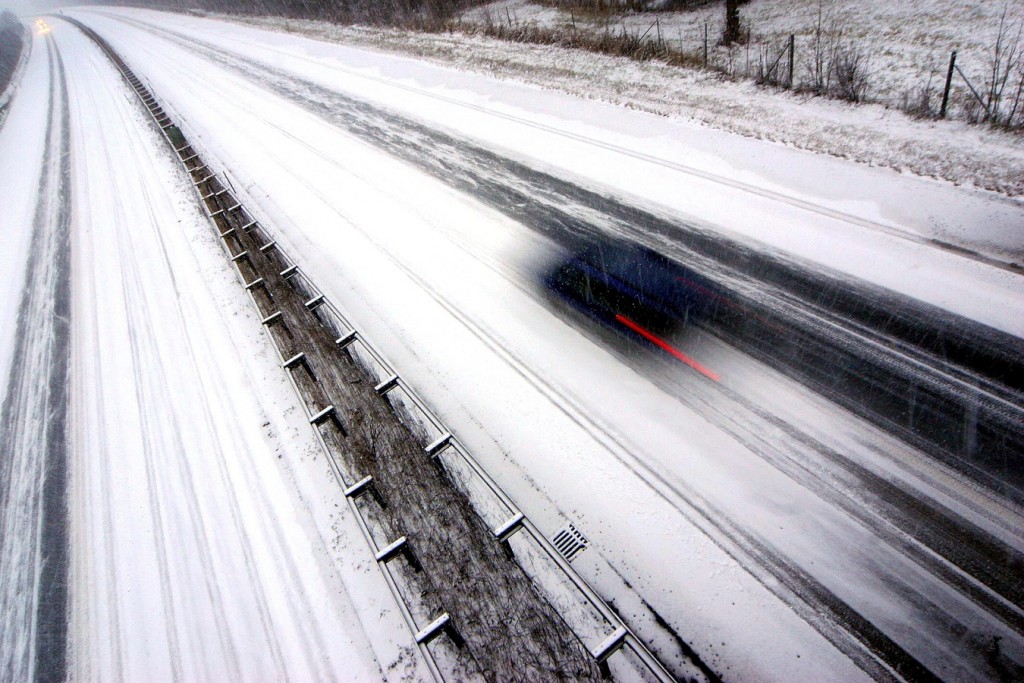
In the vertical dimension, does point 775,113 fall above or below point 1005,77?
below

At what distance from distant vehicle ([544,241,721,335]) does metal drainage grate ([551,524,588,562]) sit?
323 cm

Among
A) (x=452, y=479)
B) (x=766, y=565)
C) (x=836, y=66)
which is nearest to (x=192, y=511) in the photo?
(x=452, y=479)

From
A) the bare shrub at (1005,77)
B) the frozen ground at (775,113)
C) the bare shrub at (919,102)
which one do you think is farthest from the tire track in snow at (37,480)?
the bare shrub at (1005,77)

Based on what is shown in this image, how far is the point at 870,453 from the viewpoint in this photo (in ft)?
18.4

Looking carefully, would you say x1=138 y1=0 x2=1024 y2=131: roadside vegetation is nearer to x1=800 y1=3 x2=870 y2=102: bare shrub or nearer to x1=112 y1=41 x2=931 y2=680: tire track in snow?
x1=800 y1=3 x2=870 y2=102: bare shrub

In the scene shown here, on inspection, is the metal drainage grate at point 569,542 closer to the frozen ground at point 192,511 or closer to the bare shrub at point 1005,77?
the frozen ground at point 192,511

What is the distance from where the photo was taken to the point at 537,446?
6.57 m

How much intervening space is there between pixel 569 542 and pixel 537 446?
1.33 meters

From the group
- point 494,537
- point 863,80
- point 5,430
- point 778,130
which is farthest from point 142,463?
point 863,80

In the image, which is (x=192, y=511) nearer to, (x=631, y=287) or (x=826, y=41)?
(x=631, y=287)

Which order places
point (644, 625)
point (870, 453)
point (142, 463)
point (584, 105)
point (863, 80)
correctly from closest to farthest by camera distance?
point (644, 625), point (870, 453), point (142, 463), point (863, 80), point (584, 105)

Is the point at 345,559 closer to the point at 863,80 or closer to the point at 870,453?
the point at 870,453

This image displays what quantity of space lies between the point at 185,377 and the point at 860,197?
1199 centimetres

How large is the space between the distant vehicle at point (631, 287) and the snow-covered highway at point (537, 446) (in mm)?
420
